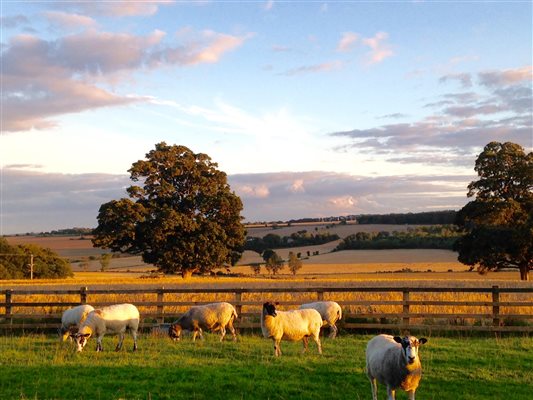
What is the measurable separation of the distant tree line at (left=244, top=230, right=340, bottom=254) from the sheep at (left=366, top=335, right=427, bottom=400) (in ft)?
268

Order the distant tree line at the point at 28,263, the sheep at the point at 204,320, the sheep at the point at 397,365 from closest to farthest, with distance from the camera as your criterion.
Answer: the sheep at the point at 397,365, the sheep at the point at 204,320, the distant tree line at the point at 28,263

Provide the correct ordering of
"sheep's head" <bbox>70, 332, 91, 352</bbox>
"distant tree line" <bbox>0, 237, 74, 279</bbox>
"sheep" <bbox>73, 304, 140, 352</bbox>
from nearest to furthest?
"sheep's head" <bbox>70, 332, 91, 352</bbox> < "sheep" <bbox>73, 304, 140, 352</bbox> < "distant tree line" <bbox>0, 237, 74, 279</bbox>

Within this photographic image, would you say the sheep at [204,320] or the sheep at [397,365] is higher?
the sheep at [397,365]

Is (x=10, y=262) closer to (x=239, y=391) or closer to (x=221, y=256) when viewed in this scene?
(x=221, y=256)

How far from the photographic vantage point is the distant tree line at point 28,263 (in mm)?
61344


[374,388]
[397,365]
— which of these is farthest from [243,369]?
[397,365]

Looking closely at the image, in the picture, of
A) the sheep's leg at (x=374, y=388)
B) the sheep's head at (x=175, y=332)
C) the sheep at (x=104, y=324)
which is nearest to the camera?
the sheep's leg at (x=374, y=388)

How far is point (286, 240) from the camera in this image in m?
98.3

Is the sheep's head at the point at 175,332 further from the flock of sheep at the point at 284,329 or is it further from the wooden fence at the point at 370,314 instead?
the wooden fence at the point at 370,314

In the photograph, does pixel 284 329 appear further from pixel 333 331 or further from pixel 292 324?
pixel 333 331

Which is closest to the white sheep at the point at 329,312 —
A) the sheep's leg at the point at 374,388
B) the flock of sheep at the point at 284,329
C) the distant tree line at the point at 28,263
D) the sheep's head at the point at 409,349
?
the flock of sheep at the point at 284,329

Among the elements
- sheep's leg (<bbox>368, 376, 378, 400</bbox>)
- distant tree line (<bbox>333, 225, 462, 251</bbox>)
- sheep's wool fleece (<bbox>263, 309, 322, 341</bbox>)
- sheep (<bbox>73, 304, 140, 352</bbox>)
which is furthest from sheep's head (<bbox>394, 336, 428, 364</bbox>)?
distant tree line (<bbox>333, 225, 462, 251</bbox>)

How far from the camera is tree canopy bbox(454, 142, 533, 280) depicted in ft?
145

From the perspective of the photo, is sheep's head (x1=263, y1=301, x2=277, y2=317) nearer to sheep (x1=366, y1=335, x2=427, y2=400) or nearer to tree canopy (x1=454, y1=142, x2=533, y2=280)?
sheep (x1=366, y1=335, x2=427, y2=400)
